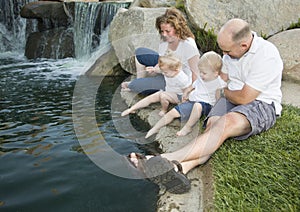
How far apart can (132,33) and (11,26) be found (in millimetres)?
7521

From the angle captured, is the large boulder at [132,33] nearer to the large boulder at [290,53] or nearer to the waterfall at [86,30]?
the waterfall at [86,30]

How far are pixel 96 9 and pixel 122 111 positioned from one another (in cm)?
577

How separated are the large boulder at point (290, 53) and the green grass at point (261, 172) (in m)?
2.46

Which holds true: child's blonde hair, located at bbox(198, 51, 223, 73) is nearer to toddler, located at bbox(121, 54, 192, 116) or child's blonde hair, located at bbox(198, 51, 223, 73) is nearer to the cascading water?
toddler, located at bbox(121, 54, 192, 116)

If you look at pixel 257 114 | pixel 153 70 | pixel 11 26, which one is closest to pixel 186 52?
pixel 153 70

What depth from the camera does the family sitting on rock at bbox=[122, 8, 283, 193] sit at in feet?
9.18

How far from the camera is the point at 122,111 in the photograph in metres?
4.91

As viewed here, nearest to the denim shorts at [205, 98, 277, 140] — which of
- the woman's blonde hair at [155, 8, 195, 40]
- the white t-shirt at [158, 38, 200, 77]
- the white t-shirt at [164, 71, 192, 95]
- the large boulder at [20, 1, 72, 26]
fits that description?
the white t-shirt at [164, 71, 192, 95]

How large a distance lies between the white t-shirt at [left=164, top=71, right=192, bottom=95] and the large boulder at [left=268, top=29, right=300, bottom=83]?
2.40 m

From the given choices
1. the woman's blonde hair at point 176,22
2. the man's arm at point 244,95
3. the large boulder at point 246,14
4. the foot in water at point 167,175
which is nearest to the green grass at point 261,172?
the foot in water at point 167,175

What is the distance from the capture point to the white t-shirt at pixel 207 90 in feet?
→ 12.4

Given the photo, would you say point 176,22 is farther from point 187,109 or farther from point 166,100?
point 187,109

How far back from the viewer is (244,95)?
10.5 ft

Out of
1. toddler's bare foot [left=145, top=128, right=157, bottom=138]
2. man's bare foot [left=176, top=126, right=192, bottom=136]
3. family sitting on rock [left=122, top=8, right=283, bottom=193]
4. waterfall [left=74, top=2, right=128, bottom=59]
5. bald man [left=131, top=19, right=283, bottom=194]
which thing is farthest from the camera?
waterfall [left=74, top=2, right=128, bottom=59]
